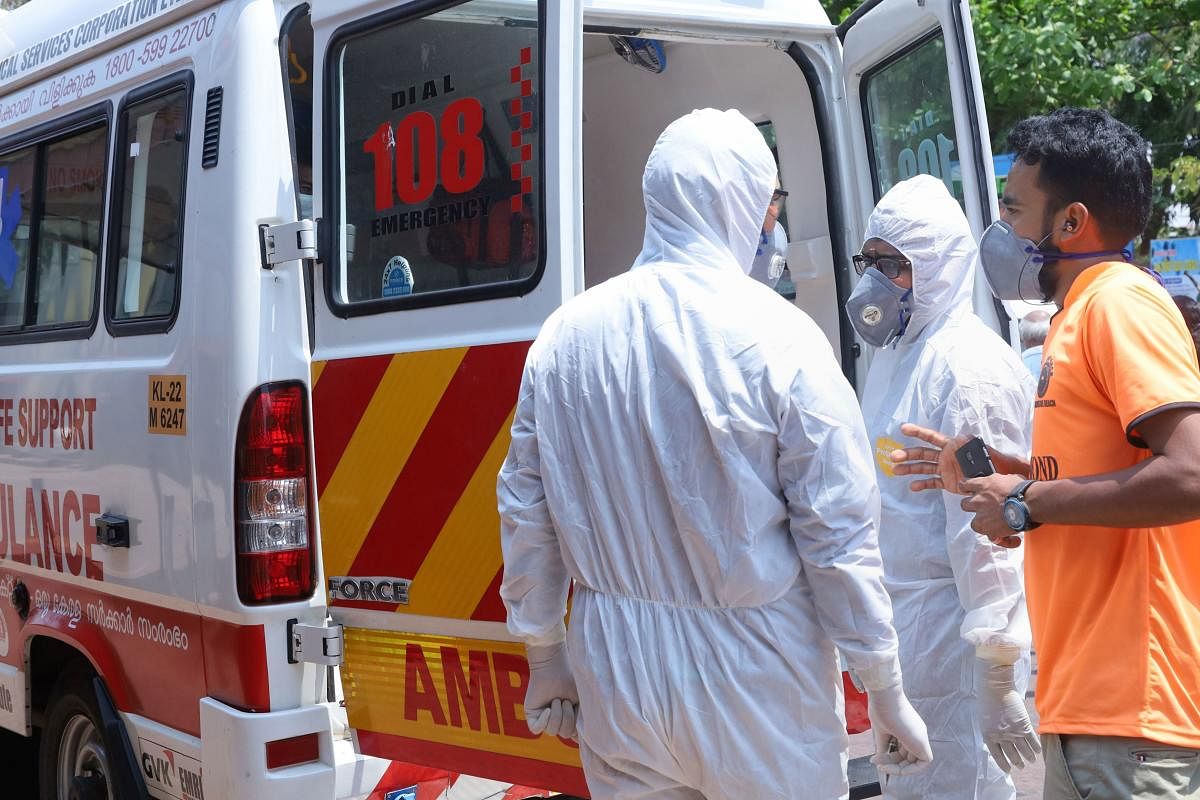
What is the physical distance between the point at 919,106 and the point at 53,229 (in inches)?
107

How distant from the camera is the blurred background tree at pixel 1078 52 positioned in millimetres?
11078

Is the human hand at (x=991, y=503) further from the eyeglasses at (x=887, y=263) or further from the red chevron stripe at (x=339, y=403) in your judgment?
the red chevron stripe at (x=339, y=403)

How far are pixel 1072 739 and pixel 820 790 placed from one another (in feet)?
1.37

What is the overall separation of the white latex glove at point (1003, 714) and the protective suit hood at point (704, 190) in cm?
116

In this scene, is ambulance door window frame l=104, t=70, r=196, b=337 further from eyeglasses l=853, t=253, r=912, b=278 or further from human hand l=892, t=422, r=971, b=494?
human hand l=892, t=422, r=971, b=494

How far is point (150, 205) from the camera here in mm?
3838

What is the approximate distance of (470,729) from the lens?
3.15m

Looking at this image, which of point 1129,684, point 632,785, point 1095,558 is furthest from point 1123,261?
point 632,785

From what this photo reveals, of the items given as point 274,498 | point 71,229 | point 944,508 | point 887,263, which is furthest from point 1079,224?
point 71,229

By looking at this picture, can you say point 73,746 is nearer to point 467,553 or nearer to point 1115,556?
point 467,553

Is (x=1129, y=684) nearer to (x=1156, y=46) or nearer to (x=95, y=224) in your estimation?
(x=95, y=224)

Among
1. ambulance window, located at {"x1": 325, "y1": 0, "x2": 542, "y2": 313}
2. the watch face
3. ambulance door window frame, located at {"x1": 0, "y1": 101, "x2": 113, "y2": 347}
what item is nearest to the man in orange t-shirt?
the watch face

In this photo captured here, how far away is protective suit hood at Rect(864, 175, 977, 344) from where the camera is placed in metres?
3.51

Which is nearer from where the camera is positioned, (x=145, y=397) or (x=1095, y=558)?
(x=1095, y=558)
